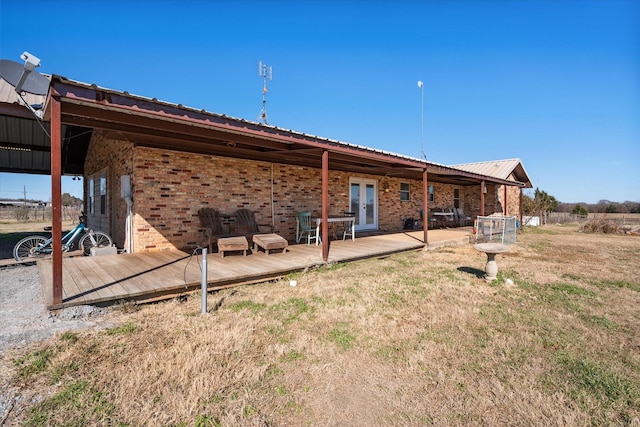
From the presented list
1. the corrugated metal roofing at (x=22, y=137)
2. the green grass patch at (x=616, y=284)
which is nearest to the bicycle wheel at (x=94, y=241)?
the corrugated metal roofing at (x=22, y=137)

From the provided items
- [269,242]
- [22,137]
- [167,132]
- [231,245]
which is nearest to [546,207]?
[269,242]

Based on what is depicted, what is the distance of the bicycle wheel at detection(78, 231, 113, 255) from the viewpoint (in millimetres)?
7262

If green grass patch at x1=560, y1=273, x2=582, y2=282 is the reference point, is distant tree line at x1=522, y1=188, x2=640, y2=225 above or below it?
above

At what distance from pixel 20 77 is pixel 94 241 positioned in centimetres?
408

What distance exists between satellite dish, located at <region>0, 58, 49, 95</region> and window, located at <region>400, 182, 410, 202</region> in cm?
1256

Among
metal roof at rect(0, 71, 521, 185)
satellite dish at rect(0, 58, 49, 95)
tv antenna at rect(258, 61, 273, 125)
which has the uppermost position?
tv antenna at rect(258, 61, 273, 125)

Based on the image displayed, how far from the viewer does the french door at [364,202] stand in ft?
39.3

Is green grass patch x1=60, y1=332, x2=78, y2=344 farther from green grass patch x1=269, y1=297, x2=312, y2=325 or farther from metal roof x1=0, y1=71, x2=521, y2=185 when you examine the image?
metal roof x1=0, y1=71, x2=521, y2=185

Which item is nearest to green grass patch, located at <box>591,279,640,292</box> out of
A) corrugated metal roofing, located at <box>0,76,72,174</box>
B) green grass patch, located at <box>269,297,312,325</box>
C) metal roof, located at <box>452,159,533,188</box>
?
green grass patch, located at <box>269,297,312,325</box>

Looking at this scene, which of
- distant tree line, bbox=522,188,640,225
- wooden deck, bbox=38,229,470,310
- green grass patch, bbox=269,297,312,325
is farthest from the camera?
distant tree line, bbox=522,188,640,225

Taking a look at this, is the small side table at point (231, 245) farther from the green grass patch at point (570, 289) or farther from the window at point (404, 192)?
the window at point (404, 192)

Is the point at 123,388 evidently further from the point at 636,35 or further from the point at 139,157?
the point at 636,35

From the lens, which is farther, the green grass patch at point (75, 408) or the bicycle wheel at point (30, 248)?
the bicycle wheel at point (30, 248)

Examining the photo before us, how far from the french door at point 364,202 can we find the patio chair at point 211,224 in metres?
5.70
